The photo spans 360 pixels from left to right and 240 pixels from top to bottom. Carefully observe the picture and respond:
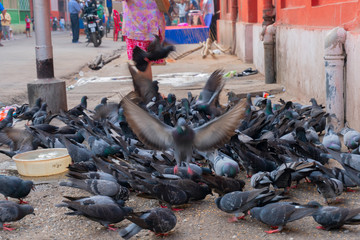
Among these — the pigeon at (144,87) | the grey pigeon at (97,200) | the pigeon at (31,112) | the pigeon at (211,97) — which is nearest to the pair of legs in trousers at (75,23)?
the pigeon at (31,112)

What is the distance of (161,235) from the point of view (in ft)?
11.1

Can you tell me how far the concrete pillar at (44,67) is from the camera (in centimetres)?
719

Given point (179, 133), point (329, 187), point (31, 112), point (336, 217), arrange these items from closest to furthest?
point (336, 217), point (329, 187), point (179, 133), point (31, 112)

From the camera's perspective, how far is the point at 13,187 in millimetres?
3916

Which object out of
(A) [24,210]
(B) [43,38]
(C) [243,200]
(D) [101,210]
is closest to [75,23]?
(B) [43,38]

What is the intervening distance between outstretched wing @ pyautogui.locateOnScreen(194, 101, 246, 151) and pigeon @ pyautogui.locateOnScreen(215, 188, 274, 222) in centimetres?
55

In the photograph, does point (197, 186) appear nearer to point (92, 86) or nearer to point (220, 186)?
point (220, 186)

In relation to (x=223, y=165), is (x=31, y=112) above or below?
above

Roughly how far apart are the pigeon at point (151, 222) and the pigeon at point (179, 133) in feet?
2.79

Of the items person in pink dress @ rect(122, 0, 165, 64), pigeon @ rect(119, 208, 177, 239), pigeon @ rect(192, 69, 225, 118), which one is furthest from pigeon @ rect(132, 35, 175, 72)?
pigeon @ rect(119, 208, 177, 239)

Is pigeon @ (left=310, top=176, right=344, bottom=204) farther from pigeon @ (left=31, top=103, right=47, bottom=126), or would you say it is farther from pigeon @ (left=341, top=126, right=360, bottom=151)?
pigeon @ (left=31, top=103, right=47, bottom=126)

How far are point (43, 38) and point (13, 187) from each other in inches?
151

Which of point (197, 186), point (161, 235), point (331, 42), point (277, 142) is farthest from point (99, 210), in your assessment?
point (331, 42)

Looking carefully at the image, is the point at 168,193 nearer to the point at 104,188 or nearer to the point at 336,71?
the point at 104,188
